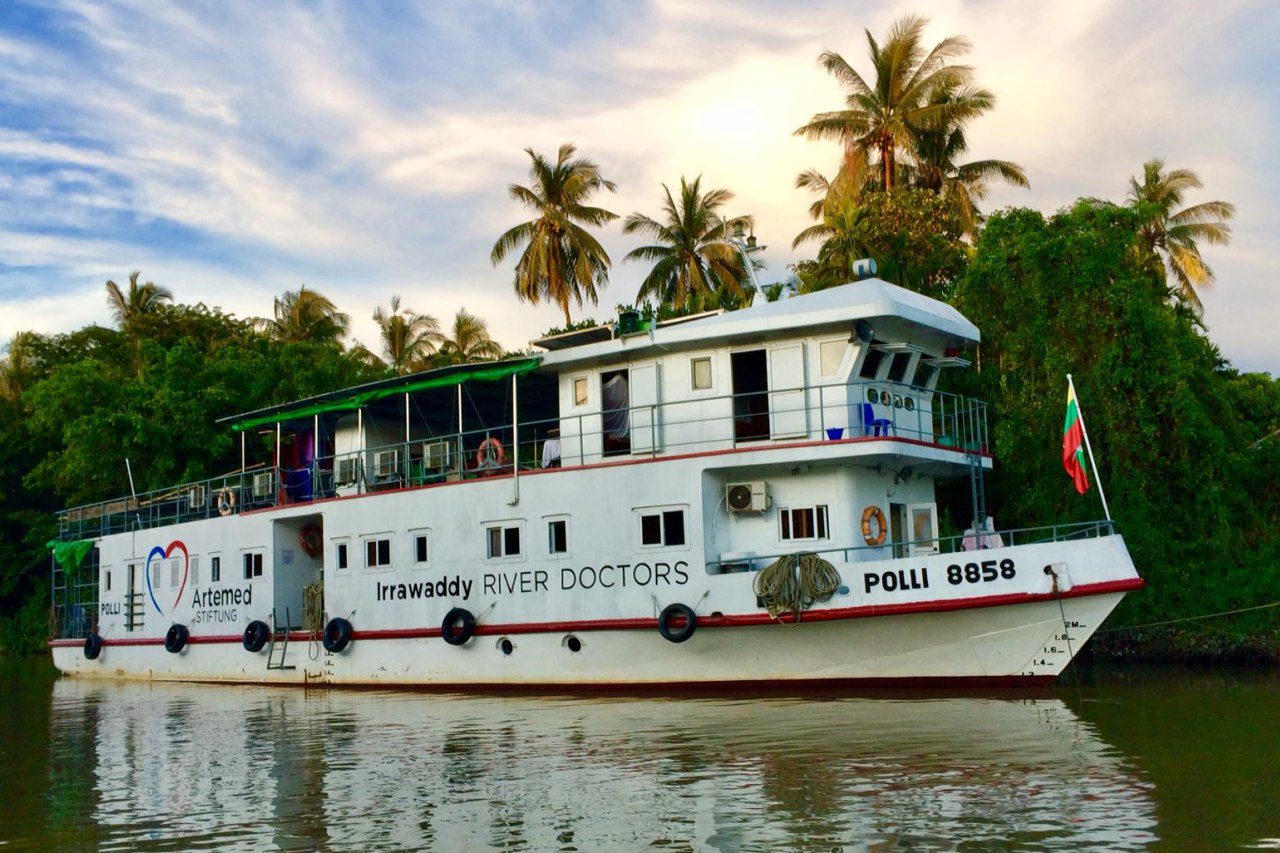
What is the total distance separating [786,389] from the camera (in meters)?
17.2

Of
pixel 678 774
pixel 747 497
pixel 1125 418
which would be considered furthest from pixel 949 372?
pixel 678 774

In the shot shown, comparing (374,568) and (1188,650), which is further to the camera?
(1188,650)

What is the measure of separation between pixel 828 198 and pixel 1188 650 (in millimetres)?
17241

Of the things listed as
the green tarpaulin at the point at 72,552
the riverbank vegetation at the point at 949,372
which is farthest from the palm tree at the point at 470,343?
the green tarpaulin at the point at 72,552

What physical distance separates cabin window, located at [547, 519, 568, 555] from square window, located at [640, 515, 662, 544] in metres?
1.30

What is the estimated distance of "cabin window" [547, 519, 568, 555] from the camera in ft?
59.8

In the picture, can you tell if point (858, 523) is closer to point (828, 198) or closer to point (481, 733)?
point (481, 733)

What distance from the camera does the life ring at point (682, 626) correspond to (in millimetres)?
16484

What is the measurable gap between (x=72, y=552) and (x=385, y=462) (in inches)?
403

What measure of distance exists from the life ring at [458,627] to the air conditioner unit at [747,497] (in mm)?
4371

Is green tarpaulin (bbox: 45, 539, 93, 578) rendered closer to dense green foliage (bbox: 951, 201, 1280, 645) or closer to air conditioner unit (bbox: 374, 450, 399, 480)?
air conditioner unit (bbox: 374, 450, 399, 480)

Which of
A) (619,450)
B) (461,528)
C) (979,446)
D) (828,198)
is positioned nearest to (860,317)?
(979,446)

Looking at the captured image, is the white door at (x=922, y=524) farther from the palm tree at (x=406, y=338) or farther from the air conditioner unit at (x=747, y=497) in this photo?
the palm tree at (x=406, y=338)

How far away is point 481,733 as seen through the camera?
13750 millimetres
